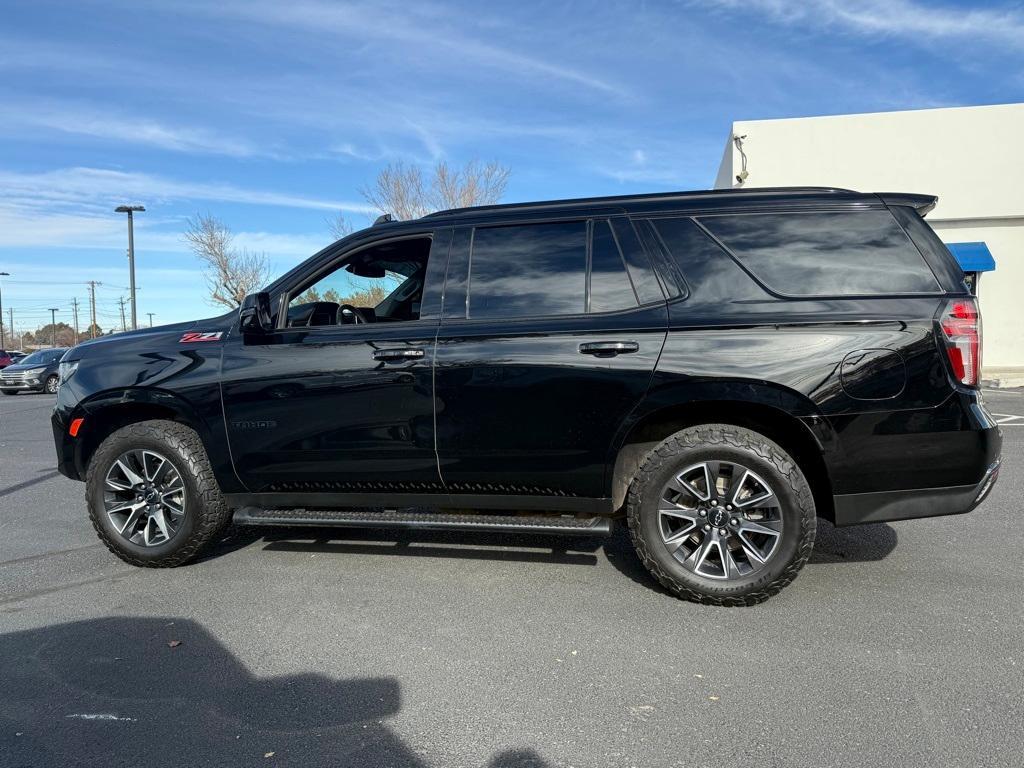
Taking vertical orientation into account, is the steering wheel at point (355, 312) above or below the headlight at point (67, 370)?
above

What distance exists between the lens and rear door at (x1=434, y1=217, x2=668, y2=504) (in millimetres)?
3631

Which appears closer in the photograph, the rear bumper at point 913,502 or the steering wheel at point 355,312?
the rear bumper at point 913,502

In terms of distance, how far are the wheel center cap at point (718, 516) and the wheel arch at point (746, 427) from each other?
0.45 meters

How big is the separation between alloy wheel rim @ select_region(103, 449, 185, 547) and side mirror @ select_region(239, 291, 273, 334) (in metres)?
0.98

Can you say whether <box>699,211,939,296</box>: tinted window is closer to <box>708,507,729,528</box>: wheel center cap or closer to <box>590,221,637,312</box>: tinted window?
<box>590,221,637,312</box>: tinted window

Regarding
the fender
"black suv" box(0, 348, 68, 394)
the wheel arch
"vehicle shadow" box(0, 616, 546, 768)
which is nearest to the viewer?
"vehicle shadow" box(0, 616, 546, 768)

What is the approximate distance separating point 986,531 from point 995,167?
63.6ft

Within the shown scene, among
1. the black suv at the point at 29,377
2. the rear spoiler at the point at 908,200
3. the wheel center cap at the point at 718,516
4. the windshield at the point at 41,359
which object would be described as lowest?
the black suv at the point at 29,377

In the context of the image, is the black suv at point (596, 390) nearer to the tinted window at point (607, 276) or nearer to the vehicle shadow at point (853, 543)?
the tinted window at point (607, 276)

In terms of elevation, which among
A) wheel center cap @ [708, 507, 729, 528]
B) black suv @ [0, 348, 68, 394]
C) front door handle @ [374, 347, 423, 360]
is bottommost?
black suv @ [0, 348, 68, 394]

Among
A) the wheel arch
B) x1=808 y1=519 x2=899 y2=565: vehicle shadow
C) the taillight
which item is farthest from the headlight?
the taillight

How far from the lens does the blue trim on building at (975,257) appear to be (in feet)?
62.7

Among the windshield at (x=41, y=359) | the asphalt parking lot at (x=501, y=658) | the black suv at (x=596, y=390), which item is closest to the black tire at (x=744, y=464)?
the black suv at (x=596, y=390)

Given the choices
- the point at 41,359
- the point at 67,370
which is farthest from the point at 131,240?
the point at 67,370
